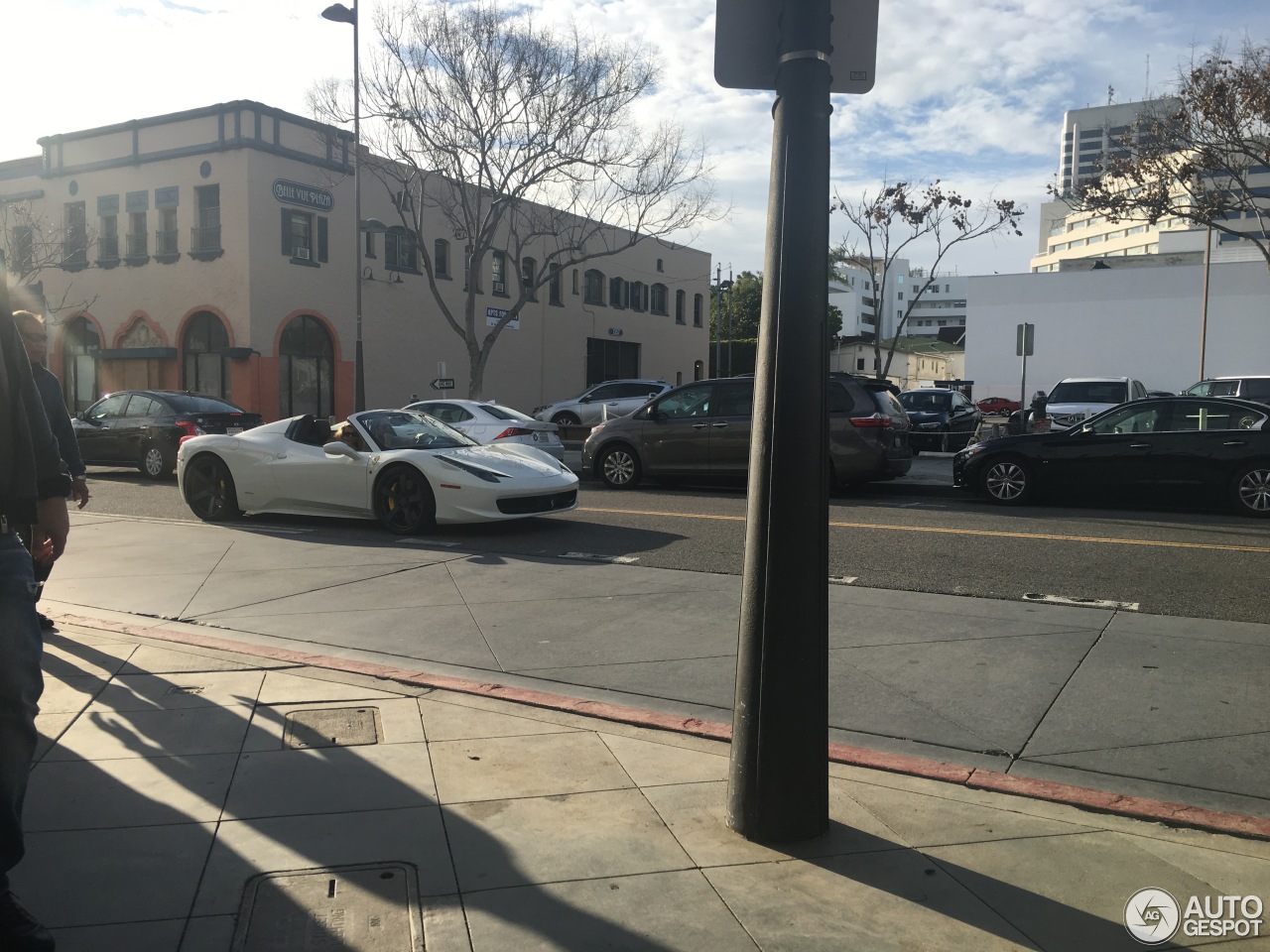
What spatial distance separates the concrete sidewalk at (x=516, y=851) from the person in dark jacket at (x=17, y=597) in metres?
0.30

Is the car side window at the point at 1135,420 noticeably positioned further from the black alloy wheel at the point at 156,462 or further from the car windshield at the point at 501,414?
the black alloy wheel at the point at 156,462

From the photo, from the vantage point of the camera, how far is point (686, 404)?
15.2m

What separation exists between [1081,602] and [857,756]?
354 cm

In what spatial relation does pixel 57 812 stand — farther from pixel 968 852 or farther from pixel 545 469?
pixel 545 469

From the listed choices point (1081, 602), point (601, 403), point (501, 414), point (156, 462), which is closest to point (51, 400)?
point (1081, 602)

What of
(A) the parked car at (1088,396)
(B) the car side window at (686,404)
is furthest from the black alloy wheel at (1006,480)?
(A) the parked car at (1088,396)

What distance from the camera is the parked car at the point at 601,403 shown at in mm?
29781

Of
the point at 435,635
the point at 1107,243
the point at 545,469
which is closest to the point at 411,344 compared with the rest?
the point at 545,469

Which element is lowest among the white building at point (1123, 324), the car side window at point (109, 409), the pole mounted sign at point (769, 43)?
the car side window at point (109, 409)

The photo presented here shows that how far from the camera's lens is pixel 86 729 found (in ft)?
15.2

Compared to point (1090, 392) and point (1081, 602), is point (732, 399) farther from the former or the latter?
point (1090, 392)

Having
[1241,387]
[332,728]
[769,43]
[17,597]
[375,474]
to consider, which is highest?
[769,43]

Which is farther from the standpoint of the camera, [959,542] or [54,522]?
[959,542]

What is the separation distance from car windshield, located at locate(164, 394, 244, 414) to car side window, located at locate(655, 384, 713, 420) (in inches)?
306
